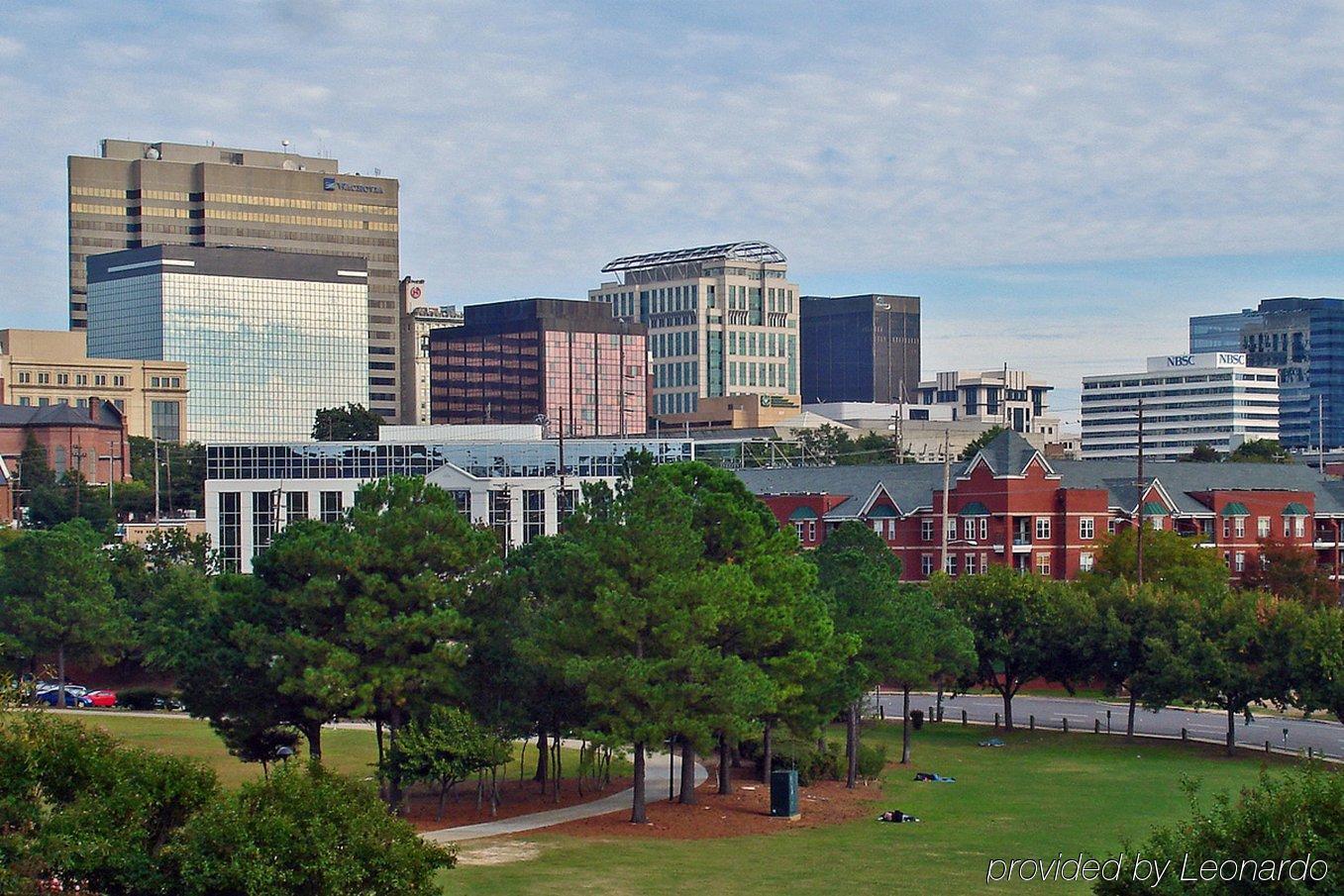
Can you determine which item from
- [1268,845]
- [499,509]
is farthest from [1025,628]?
[499,509]

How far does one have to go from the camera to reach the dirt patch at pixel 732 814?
6066cm

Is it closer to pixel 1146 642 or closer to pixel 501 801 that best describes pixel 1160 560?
pixel 1146 642

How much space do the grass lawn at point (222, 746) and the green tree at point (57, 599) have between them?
5.19 metres

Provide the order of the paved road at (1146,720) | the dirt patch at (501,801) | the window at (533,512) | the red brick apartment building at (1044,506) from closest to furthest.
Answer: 1. the dirt patch at (501,801)
2. the paved road at (1146,720)
3. the red brick apartment building at (1044,506)
4. the window at (533,512)

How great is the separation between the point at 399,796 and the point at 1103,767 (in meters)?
30.8

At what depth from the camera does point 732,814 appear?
64.8 m

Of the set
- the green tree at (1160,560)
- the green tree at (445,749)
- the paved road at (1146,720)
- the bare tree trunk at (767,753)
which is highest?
the green tree at (1160,560)

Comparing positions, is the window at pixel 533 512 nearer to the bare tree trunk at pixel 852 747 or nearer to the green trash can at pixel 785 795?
the bare tree trunk at pixel 852 747

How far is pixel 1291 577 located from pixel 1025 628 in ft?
118

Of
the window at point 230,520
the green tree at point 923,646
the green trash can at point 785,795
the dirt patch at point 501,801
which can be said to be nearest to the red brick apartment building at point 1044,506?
the green tree at point 923,646

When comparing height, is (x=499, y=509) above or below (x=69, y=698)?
above

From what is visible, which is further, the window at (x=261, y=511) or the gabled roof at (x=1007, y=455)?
the window at (x=261, y=511)

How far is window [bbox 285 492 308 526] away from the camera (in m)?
152

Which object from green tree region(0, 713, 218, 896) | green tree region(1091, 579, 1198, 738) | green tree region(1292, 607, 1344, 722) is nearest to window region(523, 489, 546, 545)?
green tree region(1091, 579, 1198, 738)
